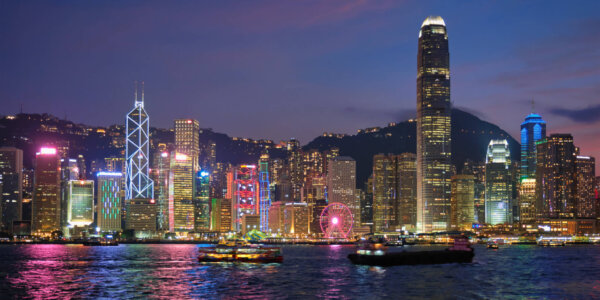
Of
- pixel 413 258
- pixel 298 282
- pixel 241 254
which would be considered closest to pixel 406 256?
pixel 413 258

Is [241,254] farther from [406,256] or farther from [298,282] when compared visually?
[298,282]

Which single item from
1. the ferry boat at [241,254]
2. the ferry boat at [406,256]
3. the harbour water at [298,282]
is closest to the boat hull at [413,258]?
the ferry boat at [406,256]

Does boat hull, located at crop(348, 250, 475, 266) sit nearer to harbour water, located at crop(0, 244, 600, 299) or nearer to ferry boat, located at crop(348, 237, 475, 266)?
ferry boat, located at crop(348, 237, 475, 266)

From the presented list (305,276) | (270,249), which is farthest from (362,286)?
(270,249)

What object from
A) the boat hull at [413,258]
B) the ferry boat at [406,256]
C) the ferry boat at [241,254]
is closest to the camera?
the boat hull at [413,258]

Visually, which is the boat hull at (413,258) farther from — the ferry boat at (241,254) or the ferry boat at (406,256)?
the ferry boat at (241,254)

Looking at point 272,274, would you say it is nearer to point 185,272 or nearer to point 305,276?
point 305,276

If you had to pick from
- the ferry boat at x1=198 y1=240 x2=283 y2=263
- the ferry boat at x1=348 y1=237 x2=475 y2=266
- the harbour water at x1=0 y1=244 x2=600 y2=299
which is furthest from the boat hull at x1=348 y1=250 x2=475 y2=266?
the ferry boat at x1=198 y1=240 x2=283 y2=263
